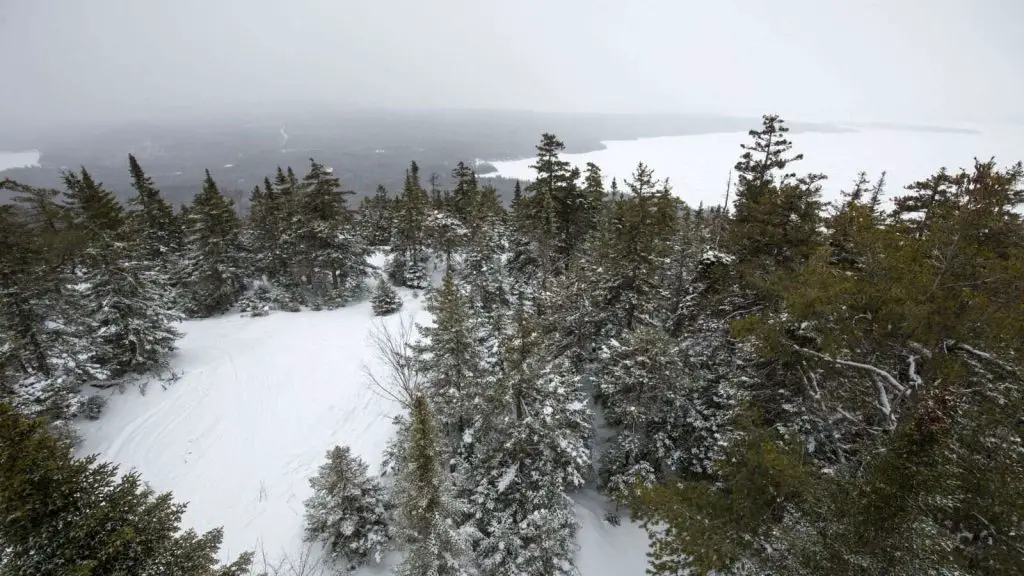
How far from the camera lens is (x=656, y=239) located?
24156 millimetres

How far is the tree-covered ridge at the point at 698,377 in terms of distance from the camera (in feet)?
23.2

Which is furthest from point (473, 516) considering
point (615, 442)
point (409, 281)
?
point (409, 281)

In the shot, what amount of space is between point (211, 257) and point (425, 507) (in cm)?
3367

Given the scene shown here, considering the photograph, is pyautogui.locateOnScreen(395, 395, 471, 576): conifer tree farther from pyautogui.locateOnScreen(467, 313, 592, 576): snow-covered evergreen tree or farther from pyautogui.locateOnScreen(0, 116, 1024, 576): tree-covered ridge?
pyautogui.locateOnScreen(467, 313, 592, 576): snow-covered evergreen tree

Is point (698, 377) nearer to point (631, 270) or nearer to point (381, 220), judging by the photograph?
point (631, 270)

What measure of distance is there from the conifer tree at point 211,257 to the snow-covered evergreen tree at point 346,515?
92.5ft

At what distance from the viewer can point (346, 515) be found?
44.0 feet

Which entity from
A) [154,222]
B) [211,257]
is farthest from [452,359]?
[154,222]

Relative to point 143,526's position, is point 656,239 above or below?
above

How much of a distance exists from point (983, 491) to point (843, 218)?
1009 centimetres

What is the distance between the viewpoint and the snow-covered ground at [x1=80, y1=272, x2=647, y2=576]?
51.7ft

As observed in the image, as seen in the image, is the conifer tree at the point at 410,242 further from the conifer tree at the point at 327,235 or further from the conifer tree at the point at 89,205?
the conifer tree at the point at 89,205

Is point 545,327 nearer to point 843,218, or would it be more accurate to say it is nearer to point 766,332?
point 766,332

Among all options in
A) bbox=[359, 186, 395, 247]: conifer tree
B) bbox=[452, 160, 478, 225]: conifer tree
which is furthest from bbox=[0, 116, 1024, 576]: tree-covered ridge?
bbox=[359, 186, 395, 247]: conifer tree
